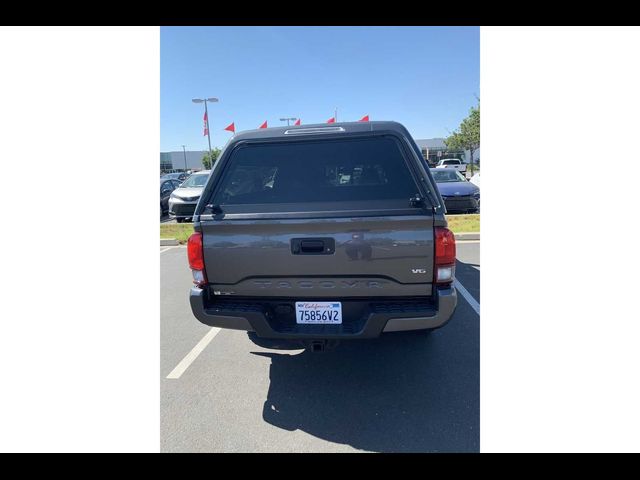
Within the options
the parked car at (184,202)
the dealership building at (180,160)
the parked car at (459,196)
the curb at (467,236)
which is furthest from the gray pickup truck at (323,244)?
the dealership building at (180,160)

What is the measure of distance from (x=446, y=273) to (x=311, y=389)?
147cm

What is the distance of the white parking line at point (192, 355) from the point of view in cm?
311

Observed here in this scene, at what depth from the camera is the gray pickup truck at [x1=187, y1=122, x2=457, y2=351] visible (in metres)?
2.35

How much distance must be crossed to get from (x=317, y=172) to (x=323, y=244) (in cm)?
72

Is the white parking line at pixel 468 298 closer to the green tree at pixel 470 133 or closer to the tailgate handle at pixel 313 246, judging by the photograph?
the tailgate handle at pixel 313 246

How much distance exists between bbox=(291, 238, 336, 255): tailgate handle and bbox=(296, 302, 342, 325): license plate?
15.3 inches

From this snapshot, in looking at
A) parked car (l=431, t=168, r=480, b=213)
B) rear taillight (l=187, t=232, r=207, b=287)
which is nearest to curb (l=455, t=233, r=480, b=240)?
parked car (l=431, t=168, r=480, b=213)

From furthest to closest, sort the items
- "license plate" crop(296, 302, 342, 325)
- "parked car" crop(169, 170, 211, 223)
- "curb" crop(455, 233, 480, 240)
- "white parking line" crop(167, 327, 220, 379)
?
"parked car" crop(169, 170, 211, 223), "curb" crop(455, 233, 480, 240), "white parking line" crop(167, 327, 220, 379), "license plate" crop(296, 302, 342, 325)

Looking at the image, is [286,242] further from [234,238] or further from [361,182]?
[361,182]

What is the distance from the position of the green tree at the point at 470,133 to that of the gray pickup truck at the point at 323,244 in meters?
29.6

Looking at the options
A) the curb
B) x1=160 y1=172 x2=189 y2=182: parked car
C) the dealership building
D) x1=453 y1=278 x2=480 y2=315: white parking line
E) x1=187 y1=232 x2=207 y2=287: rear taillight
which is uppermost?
the dealership building

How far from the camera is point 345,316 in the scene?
2.51 metres

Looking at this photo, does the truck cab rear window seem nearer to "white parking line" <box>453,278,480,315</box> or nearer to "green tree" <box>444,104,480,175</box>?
"white parking line" <box>453,278,480,315</box>

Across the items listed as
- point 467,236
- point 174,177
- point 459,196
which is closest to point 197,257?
point 467,236
